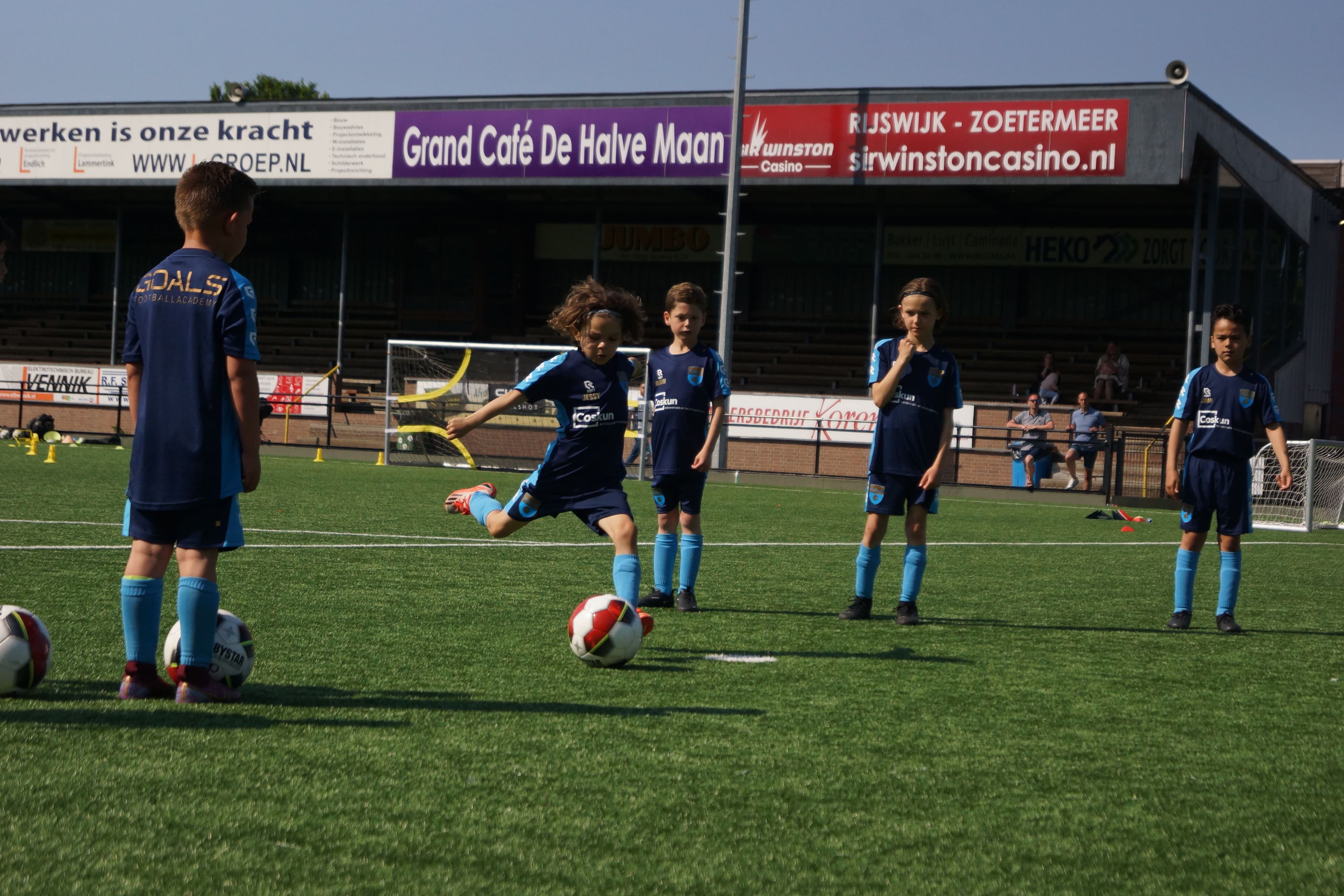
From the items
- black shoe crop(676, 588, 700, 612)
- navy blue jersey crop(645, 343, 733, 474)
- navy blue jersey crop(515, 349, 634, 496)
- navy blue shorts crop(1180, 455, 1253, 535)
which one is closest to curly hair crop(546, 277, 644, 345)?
navy blue jersey crop(515, 349, 634, 496)

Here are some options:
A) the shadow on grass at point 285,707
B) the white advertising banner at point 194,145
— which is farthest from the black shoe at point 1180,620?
the white advertising banner at point 194,145

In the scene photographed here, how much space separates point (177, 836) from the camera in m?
2.82

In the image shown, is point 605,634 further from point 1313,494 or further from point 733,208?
point 733,208

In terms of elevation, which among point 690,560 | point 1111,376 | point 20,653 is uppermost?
point 1111,376

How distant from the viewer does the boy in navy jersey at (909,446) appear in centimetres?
664

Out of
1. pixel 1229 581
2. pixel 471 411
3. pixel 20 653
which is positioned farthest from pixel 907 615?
pixel 471 411

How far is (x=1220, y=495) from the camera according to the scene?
6875 millimetres

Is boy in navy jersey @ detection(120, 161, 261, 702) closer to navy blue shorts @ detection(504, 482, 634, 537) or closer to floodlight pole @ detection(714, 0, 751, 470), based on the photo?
navy blue shorts @ detection(504, 482, 634, 537)

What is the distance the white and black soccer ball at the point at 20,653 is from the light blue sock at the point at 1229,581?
540 centimetres

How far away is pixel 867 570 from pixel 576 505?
1740 mm

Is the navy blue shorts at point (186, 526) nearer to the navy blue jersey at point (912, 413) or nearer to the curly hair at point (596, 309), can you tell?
the curly hair at point (596, 309)

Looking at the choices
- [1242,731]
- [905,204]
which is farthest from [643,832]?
[905,204]

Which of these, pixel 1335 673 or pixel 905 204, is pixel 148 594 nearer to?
pixel 1335 673

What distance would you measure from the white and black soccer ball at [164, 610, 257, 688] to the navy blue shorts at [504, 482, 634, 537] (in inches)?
67.5
